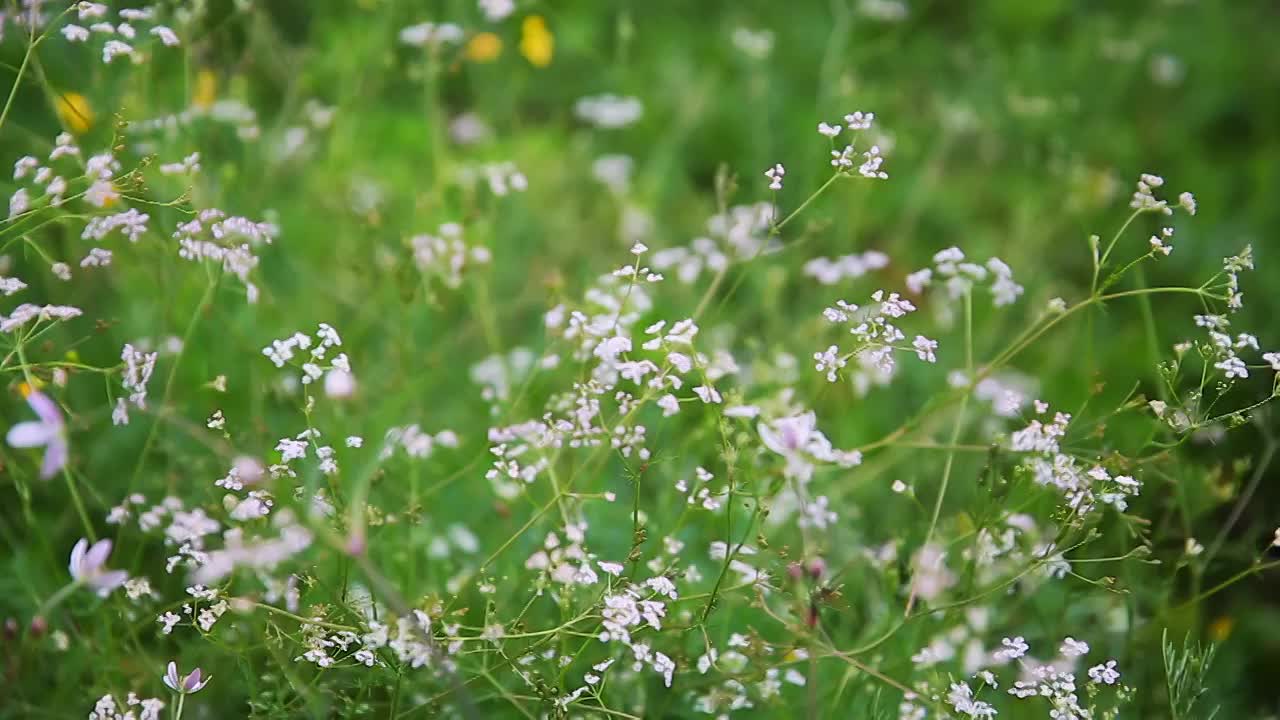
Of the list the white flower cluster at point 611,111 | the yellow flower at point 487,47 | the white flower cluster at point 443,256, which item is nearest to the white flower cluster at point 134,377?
the white flower cluster at point 443,256

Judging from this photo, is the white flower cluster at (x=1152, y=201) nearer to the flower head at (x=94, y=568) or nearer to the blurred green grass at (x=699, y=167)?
the blurred green grass at (x=699, y=167)

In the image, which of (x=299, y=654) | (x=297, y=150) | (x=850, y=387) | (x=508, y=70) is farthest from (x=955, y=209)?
(x=299, y=654)

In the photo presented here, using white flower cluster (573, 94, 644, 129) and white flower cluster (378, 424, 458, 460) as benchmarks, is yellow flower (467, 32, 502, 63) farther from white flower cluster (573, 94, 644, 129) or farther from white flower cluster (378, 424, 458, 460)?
white flower cluster (378, 424, 458, 460)

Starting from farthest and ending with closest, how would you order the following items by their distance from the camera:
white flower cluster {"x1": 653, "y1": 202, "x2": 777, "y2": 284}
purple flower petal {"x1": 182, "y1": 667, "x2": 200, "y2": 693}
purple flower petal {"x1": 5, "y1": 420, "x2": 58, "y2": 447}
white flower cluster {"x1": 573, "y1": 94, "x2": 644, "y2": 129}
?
1. white flower cluster {"x1": 573, "y1": 94, "x2": 644, "y2": 129}
2. white flower cluster {"x1": 653, "y1": 202, "x2": 777, "y2": 284}
3. purple flower petal {"x1": 182, "y1": 667, "x2": 200, "y2": 693}
4. purple flower petal {"x1": 5, "y1": 420, "x2": 58, "y2": 447}

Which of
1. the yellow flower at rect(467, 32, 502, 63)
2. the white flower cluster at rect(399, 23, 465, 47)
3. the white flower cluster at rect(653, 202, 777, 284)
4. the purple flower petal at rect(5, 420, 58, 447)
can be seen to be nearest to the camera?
the purple flower petal at rect(5, 420, 58, 447)

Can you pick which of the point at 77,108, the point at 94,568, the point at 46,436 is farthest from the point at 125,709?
the point at 77,108

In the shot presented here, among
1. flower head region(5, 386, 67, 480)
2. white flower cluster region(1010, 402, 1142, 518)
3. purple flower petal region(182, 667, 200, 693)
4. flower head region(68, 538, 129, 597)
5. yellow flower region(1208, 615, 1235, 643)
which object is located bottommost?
yellow flower region(1208, 615, 1235, 643)

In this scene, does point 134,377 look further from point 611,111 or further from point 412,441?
point 611,111

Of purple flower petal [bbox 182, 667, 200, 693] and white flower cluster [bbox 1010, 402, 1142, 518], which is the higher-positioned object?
white flower cluster [bbox 1010, 402, 1142, 518]

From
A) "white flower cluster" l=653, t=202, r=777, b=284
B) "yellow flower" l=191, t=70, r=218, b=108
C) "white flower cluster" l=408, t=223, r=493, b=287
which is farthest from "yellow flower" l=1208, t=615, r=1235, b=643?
"yellow flower" l=191, t=70, r=218, b=108
